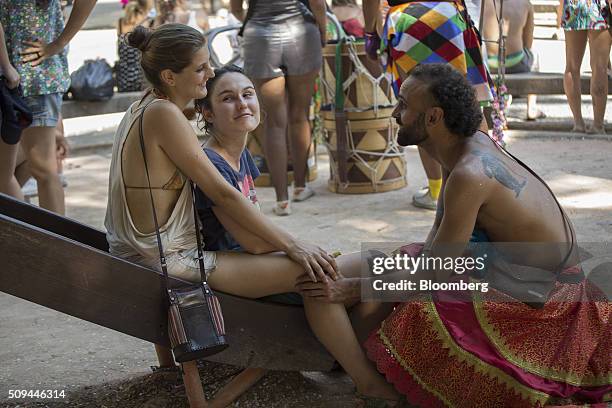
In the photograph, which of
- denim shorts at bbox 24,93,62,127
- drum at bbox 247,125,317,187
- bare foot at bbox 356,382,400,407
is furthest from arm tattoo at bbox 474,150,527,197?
drum at bbox 247,125,317,187

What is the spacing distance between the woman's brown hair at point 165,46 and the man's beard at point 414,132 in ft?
2.47

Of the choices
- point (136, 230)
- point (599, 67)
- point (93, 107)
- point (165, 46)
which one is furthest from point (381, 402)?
point (599, 67)

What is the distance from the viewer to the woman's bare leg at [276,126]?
18.0 ft

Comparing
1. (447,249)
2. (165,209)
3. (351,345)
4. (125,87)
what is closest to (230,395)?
(351,345)

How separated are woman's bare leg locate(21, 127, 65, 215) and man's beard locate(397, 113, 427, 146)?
224cm

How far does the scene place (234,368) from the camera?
3373 millimetres

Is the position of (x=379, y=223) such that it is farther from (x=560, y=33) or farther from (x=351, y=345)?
(x=560, y=33)

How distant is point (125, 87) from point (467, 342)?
5.31m

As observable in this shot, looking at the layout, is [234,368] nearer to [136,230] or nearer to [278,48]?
[136,230]

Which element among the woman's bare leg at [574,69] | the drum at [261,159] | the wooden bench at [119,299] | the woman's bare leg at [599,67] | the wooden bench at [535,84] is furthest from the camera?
the wooden bench at [535,84]

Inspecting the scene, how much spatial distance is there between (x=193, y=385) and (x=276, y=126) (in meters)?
2.84

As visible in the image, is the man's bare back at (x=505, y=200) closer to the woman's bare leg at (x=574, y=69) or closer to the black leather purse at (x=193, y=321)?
the black leather purse at (x=193, y=321)

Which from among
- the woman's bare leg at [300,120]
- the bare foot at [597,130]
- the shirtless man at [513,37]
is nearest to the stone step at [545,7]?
the shirtless man at [513,37]

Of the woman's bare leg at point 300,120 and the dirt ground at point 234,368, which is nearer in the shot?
the dirt ground at point 234,368
